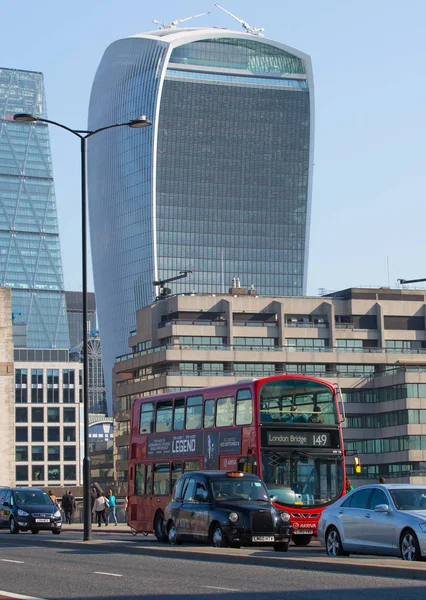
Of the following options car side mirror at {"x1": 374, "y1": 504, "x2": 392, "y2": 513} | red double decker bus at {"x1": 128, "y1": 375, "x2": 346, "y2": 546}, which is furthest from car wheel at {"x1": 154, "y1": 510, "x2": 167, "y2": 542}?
car side mirror at {"x1": 374, "y1": 504, "x2": 392, "y2": 513}

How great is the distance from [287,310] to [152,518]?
323 feet

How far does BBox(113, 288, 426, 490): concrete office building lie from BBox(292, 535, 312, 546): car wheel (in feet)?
220

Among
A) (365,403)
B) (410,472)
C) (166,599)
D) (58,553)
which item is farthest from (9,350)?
(166,599)

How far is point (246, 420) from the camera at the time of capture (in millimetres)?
38156

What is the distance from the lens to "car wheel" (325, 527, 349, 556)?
2858cm

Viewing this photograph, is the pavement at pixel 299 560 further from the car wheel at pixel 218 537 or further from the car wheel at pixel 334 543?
the car wheel at pixel 218 537

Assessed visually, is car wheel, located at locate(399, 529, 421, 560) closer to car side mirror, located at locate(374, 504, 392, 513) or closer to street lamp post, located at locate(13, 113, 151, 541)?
car side mirror, located at locate(374, 504, 392, 513)

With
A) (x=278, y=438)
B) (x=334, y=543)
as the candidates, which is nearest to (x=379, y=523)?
(x=334, y=543)

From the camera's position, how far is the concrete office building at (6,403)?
87562mm

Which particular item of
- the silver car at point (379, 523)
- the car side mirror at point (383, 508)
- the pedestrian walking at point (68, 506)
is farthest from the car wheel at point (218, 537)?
the pedestrian walking at point (68, 506)

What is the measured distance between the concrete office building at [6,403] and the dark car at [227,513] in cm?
5388

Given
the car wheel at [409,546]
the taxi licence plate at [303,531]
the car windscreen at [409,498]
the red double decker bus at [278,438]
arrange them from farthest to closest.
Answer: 1. the red double decker bus at [278,438]
2. the taxi licence plate at [303,531]
3. the car windscreen at [409,498]
4. the car wheel at [409,546]

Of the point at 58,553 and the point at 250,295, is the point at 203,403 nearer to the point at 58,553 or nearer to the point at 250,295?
the point at 58,553

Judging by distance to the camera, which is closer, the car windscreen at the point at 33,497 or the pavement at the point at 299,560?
the pavement at the point at 299,560
